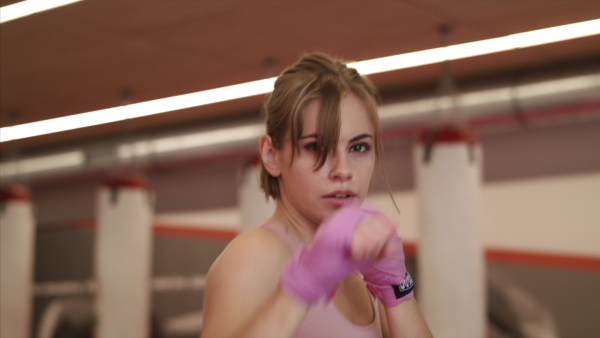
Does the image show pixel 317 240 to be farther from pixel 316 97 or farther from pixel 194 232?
pixel 194 232

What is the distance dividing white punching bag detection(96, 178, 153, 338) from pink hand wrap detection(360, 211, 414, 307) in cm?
348

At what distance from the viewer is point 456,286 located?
333 centimetres

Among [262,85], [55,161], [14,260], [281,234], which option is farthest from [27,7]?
[55,161]

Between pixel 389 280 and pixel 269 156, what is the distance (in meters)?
0.34

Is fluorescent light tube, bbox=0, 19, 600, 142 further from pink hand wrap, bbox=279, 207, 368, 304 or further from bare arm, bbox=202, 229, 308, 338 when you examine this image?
pink hand wrap, bbox=279, 207, 368, 304

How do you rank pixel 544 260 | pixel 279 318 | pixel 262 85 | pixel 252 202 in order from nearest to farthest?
pixel 279 318 → pixel 252 202 → pixel 262 85 → pixel 544 260

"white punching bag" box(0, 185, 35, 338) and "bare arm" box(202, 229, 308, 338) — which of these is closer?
"bare arm" box(202, 229, 308, 338)

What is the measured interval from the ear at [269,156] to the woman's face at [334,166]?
4 cm

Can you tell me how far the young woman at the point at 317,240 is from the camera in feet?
3.80

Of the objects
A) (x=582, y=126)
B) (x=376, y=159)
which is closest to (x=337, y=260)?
(x=376, y=159)

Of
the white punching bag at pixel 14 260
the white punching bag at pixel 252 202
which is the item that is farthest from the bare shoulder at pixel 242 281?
the white punching bag at pixel 14 260

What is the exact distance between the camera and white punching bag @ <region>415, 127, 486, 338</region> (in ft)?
10.9

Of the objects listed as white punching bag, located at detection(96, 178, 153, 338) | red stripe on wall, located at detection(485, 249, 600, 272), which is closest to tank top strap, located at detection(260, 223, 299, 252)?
white punching bag, located at detection(96, 178, 153, 338)

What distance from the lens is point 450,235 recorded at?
3.39 m
